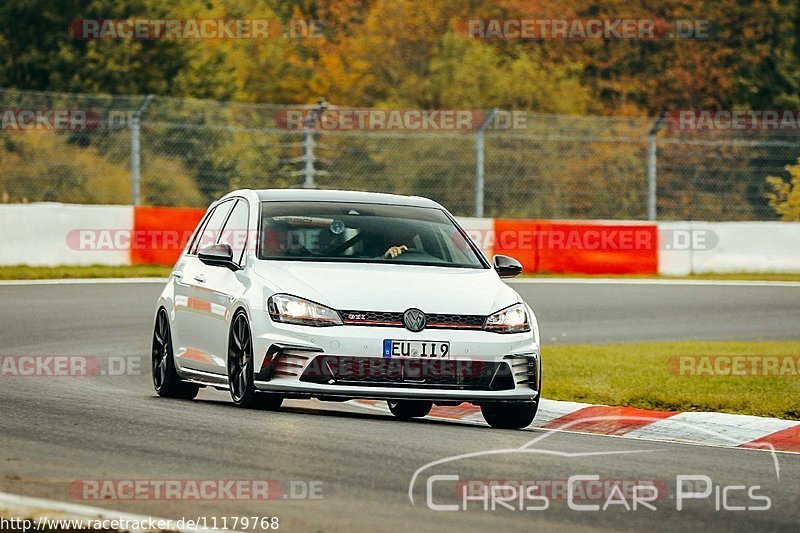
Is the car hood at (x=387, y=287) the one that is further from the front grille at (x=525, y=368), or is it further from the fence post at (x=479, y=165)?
Result: the fence post at (x=479, y=165)

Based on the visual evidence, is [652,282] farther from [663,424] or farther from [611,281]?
[663,424]

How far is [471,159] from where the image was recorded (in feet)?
127

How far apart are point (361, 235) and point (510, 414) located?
1.58 m

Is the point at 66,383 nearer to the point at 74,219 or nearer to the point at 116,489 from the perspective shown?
the point at 116,489

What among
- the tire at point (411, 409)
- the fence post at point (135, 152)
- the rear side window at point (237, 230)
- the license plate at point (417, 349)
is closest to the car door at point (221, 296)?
the rear side window at point (237, 230)

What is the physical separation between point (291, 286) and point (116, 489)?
310cm

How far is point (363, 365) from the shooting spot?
10.4 meters

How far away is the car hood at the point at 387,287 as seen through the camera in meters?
10.5

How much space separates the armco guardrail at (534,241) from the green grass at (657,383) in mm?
10332

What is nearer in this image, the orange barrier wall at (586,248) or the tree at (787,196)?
the orange barrier wall at (586,248)

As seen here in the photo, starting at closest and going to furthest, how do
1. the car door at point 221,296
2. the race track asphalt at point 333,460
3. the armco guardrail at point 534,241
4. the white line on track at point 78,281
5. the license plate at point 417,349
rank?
the race track asphalt at point 333,460
the license plate at point 417,349
the car door at point 221,296
the white line on track at point 78,281
the armco guardrail at point 534,241

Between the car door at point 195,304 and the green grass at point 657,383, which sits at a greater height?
the car door at point 195,304

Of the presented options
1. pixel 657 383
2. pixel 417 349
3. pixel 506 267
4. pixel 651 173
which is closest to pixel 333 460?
pixel 417 349

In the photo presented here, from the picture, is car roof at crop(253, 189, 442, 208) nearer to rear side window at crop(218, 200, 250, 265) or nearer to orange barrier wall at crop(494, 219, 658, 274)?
rear side window at crop(218, 200, 250, 265)
